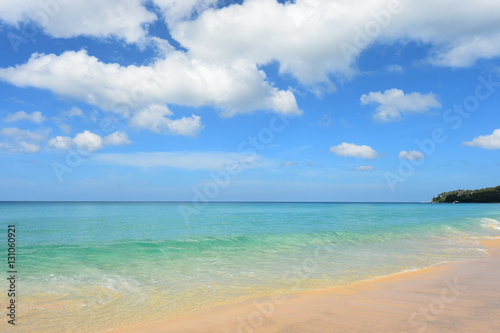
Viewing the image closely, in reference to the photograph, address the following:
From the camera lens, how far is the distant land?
443 ft

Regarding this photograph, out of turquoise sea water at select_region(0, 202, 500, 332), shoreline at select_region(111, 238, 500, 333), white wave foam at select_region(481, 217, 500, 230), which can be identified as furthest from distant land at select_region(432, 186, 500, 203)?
shoreline at select_region(111, 238, 500, 333)

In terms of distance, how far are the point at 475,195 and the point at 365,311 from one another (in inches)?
6812

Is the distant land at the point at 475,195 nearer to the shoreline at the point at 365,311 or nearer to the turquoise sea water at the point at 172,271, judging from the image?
the turquoise sea water at the point at 172,271

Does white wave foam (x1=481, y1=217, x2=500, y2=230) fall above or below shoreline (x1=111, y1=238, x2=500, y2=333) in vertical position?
below

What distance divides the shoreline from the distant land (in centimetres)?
16244

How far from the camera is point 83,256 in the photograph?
12.0 meters

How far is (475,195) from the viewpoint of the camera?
471 feet

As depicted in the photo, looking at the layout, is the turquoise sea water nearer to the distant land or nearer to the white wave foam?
the white wave foam

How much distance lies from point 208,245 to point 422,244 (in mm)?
11386

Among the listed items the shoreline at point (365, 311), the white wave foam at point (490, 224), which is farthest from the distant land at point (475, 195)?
the shoreline at point (365, 311)

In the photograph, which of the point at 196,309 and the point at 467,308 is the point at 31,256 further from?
the point at 467,308

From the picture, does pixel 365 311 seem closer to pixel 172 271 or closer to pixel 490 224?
pixel 172 271

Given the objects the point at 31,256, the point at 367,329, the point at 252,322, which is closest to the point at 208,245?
the point at 31,256

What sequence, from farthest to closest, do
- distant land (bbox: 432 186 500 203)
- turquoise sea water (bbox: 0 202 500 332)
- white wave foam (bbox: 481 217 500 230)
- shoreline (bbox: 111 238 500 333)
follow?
distant land (bbox: 432 186 500 203)
white wave foam (bbox: 481 217 500 230)
turquoise sea water (bbox: 0 202 500 332)
shoreline (bbox: 111 238 500 333)
